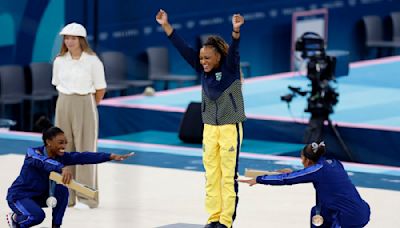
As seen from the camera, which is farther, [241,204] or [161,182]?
[161,182]

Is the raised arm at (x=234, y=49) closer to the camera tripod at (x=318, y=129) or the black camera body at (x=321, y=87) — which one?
the black camera body at (x=321, y=87)

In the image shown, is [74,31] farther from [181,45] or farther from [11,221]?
[11,221]

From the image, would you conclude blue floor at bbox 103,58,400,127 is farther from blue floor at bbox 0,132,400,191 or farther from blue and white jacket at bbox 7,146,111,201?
blue and white jacket at bbox 7,146,111,201

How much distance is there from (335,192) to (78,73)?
242cm

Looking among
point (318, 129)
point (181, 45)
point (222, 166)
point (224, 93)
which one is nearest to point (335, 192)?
point (222, 166)

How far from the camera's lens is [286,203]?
421 inches

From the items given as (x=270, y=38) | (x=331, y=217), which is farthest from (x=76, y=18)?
(x=331, y=217)

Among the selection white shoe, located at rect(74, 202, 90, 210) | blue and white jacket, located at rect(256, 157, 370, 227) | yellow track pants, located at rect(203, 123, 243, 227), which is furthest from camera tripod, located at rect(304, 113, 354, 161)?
blue and white jacket, located at rect(256, 157, 370, 227)

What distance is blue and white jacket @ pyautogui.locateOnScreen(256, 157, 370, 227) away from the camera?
8.46 m

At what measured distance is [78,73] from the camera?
32.8ft

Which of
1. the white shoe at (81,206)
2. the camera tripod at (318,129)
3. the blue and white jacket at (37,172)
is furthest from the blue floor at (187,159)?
the blue and white jacket at (37,172)

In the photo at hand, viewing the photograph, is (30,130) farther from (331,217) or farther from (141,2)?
(331,217)

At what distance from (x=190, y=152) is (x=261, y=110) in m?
2.47

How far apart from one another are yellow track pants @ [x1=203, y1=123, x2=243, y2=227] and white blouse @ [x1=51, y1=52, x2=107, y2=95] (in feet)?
4.62
